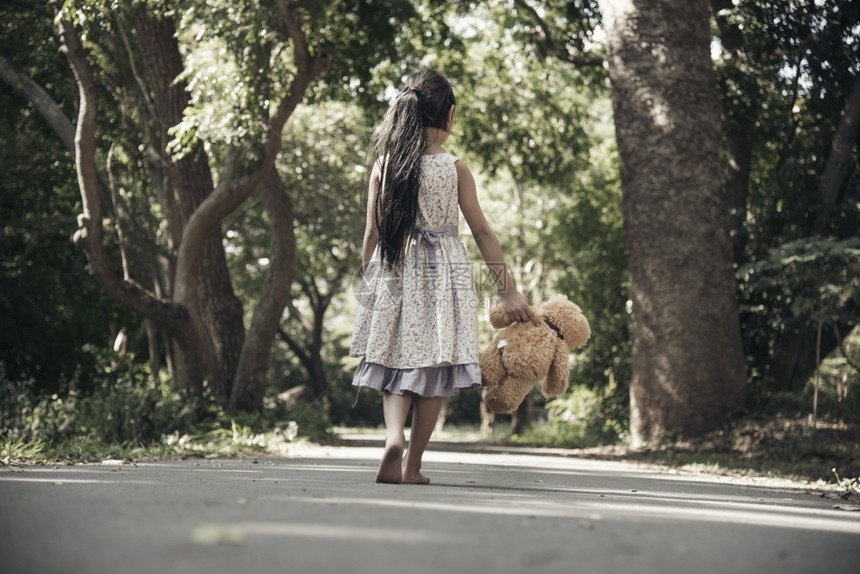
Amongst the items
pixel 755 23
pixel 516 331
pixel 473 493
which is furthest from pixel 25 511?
pixel 755 23

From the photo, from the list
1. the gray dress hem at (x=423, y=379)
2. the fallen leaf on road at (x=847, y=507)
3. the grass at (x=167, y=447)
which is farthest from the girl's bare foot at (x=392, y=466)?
the grass at (x=167, y=447)

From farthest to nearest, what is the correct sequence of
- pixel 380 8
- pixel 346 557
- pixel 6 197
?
1. pixel 6 197
2. pixel 380 8
3. pixel 346 557

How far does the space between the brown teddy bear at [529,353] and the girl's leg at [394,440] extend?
58 cm

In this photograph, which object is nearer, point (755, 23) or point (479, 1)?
point (755, 23)

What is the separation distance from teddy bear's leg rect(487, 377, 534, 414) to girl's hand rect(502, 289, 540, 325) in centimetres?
40

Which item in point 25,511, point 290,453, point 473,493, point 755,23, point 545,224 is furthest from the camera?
point 545,224

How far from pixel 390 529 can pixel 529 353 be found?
119 inches

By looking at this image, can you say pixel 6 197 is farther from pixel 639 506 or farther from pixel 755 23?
pixel 639 506

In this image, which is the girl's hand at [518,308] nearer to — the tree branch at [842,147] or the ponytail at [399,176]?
the ponytail at [399,176]

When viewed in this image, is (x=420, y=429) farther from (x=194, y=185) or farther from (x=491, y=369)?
(x=194, y=185)

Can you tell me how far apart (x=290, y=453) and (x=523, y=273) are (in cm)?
2185

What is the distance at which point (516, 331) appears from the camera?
6.55 meters

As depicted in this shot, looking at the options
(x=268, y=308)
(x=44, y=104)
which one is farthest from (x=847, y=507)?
(x=44, y=104)

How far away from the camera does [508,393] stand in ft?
20.7
